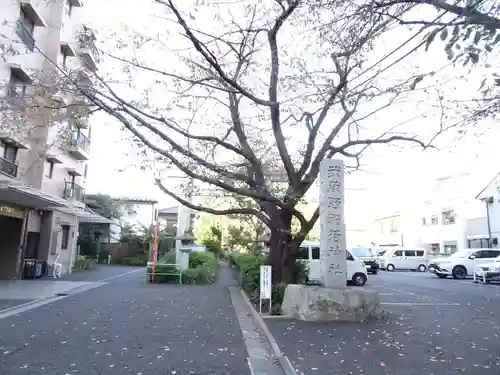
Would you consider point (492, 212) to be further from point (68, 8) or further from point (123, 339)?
point (123, 339)

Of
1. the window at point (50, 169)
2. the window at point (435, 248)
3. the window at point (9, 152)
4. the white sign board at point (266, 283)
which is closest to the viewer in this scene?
the white sign board at point (266, 283)

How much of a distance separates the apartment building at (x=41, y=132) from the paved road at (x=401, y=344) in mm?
7157

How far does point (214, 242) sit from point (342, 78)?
100 ft

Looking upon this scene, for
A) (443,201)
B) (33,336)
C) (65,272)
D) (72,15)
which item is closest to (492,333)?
(33,336)

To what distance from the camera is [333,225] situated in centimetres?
938

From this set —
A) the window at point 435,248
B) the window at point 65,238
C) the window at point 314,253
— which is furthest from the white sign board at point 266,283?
the window at point 435,248

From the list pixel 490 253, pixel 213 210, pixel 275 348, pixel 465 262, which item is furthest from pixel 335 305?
pixel 490 253

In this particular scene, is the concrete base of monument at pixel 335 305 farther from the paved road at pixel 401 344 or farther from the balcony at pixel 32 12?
the balcony at pixel 32 12

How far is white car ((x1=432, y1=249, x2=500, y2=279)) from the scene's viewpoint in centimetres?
2377

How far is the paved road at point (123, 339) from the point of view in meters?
5.52

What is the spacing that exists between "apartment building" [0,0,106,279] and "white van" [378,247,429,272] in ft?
79.1

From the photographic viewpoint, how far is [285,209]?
11586mm

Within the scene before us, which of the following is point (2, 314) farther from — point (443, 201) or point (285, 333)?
point (443, 201)

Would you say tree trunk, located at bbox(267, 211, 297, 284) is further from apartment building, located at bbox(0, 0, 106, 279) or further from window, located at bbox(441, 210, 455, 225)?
window, located at bbox(441, 210, 455, 225)
